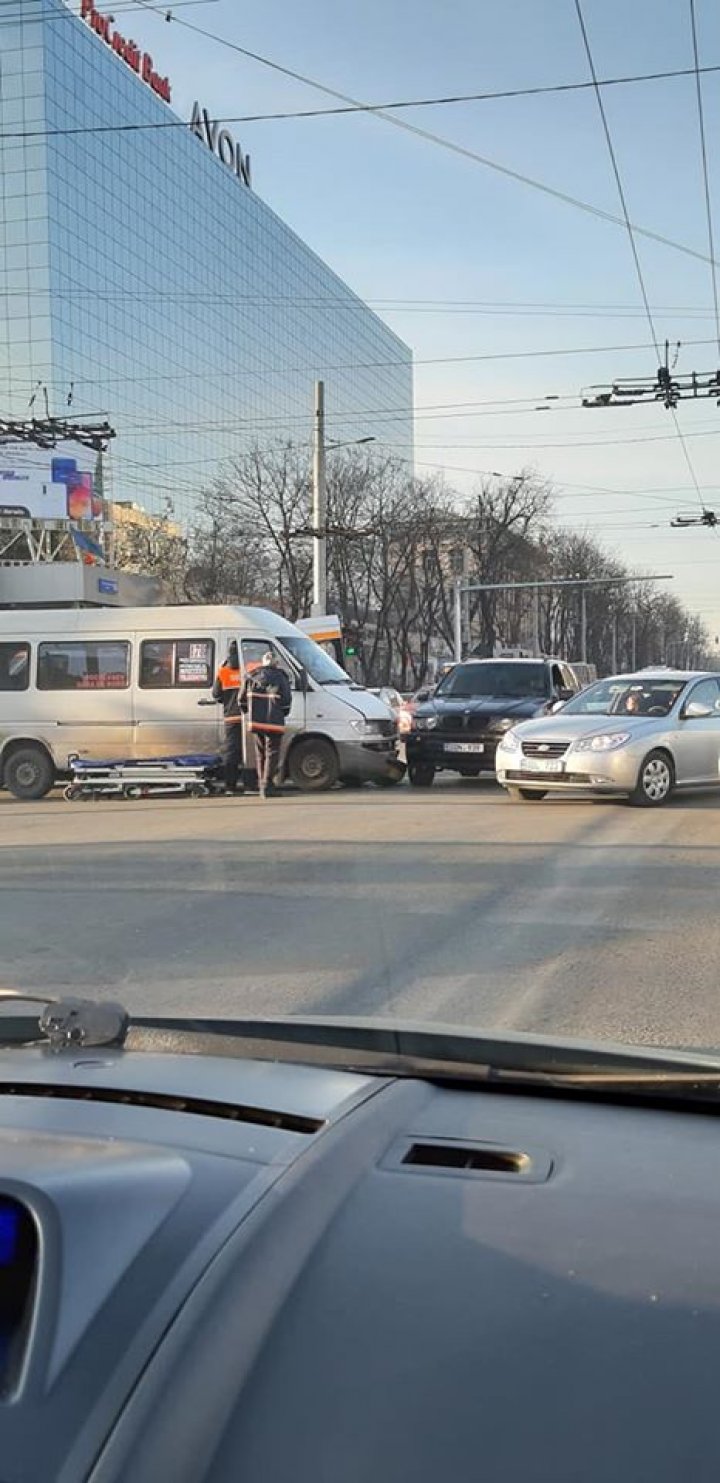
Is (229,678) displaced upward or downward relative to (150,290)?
downward

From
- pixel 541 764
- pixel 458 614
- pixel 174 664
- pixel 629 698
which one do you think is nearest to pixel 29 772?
pixel 174 664

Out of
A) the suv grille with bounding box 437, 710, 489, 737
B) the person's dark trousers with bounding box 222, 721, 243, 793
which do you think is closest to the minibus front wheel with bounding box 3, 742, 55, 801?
the person's dark trousers with bounding box 222, 721, 243, 793

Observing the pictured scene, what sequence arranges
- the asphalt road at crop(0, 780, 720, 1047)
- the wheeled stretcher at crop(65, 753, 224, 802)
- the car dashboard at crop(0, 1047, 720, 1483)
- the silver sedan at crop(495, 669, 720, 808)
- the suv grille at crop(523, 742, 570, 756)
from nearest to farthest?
the car dashboard at crop(0, 1047, 720, 1483), the asphalt road at crop(0, 780, 720, 1047), the silver sedan at crop(495, 669, 720, 808), the suv grille at crop(523, 742, 570, 756), the wheeled stretcher at crop(65, 753, 224, 802)

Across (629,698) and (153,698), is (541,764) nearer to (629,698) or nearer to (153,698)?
(629,698)

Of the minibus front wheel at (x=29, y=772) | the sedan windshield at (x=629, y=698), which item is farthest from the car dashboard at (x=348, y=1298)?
the minibus front wheel at (x=29, y=772)

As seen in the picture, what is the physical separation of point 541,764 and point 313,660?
15.3ft

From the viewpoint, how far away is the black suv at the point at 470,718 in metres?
16.1

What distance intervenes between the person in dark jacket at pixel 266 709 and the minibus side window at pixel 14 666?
10.8 feet

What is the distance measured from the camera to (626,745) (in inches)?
514

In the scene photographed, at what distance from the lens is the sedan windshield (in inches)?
549

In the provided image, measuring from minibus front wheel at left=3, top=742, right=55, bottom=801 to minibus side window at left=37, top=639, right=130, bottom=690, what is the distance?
36.7 inches

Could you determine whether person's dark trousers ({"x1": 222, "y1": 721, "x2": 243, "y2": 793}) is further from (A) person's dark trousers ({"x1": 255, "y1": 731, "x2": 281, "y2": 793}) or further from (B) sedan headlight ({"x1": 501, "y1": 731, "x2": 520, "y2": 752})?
(B) sedan headlight ({"x1": 501, "y1": 731, "x2": 520, "y2": 752})

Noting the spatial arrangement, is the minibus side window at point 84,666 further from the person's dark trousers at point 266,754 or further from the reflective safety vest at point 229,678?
the person's dark trousers at point 266,754

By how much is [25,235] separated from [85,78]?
1221cm
